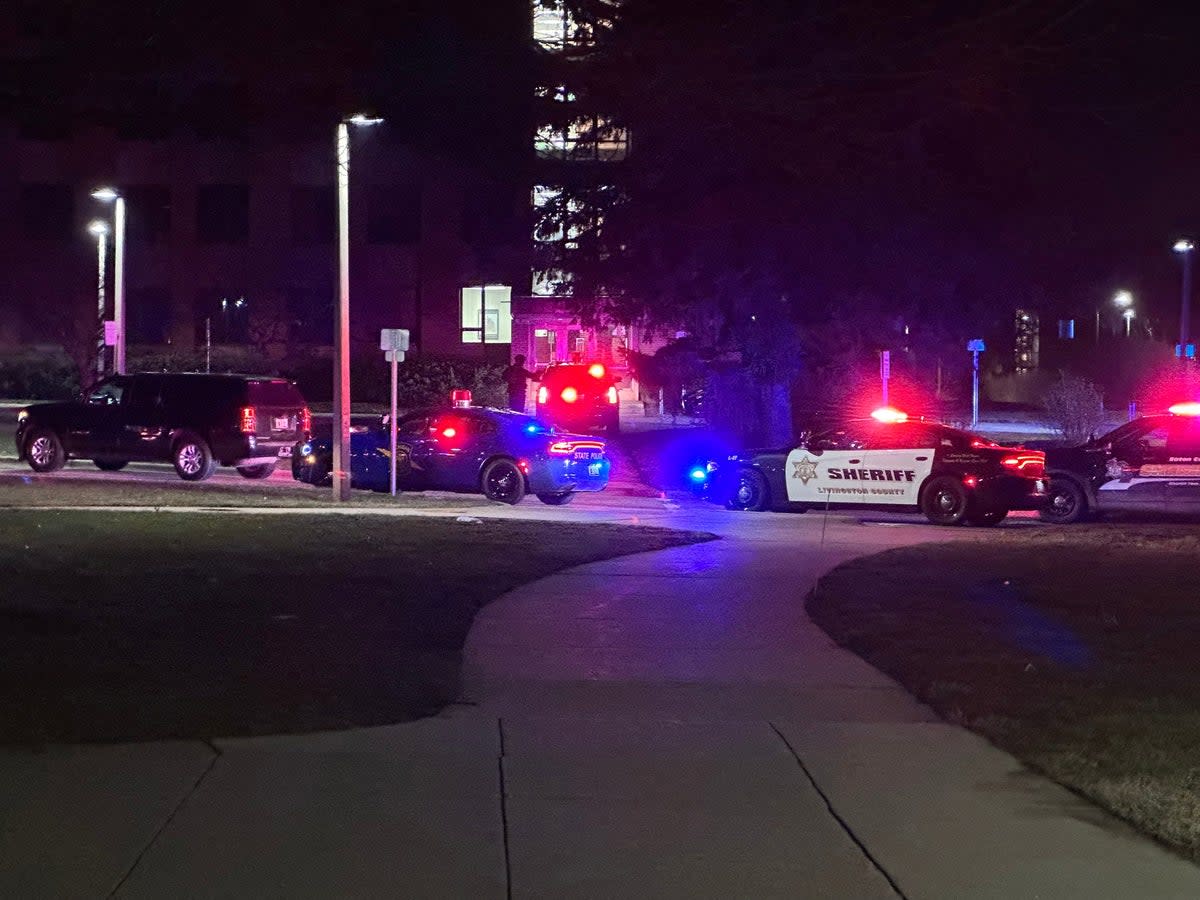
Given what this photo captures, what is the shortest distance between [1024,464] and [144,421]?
14279 millimetres

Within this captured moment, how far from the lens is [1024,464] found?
904 inches

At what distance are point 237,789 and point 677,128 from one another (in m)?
18.2

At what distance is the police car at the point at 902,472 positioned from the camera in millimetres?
23094

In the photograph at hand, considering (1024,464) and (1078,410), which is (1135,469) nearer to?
(1024,464)

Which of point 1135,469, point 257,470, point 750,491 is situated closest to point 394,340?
point 257,470

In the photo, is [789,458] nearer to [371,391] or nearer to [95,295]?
[371,391]

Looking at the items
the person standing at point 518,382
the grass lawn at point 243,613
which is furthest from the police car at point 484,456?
the person standing at point 518,382

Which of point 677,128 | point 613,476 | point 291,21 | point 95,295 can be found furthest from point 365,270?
point 291,21

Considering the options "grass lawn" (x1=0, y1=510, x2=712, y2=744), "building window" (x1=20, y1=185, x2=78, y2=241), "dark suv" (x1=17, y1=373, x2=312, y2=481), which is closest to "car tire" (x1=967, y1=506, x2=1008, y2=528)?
"grass lawn" (x1=0, y1=510, x2=712, y2=744)

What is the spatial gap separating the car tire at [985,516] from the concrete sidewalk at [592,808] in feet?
41.7

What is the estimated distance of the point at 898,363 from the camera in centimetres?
5384

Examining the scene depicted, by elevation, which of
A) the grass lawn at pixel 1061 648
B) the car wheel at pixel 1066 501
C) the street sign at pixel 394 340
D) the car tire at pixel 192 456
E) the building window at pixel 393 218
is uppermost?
the building window at pixel 393 218

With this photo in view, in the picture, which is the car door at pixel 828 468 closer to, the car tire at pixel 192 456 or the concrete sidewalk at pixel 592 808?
the car tire at pixel 192 456

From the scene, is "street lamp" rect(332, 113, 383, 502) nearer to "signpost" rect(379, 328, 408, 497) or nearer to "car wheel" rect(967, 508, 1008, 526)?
"signpost" rect(379, 328, 408, 497)
